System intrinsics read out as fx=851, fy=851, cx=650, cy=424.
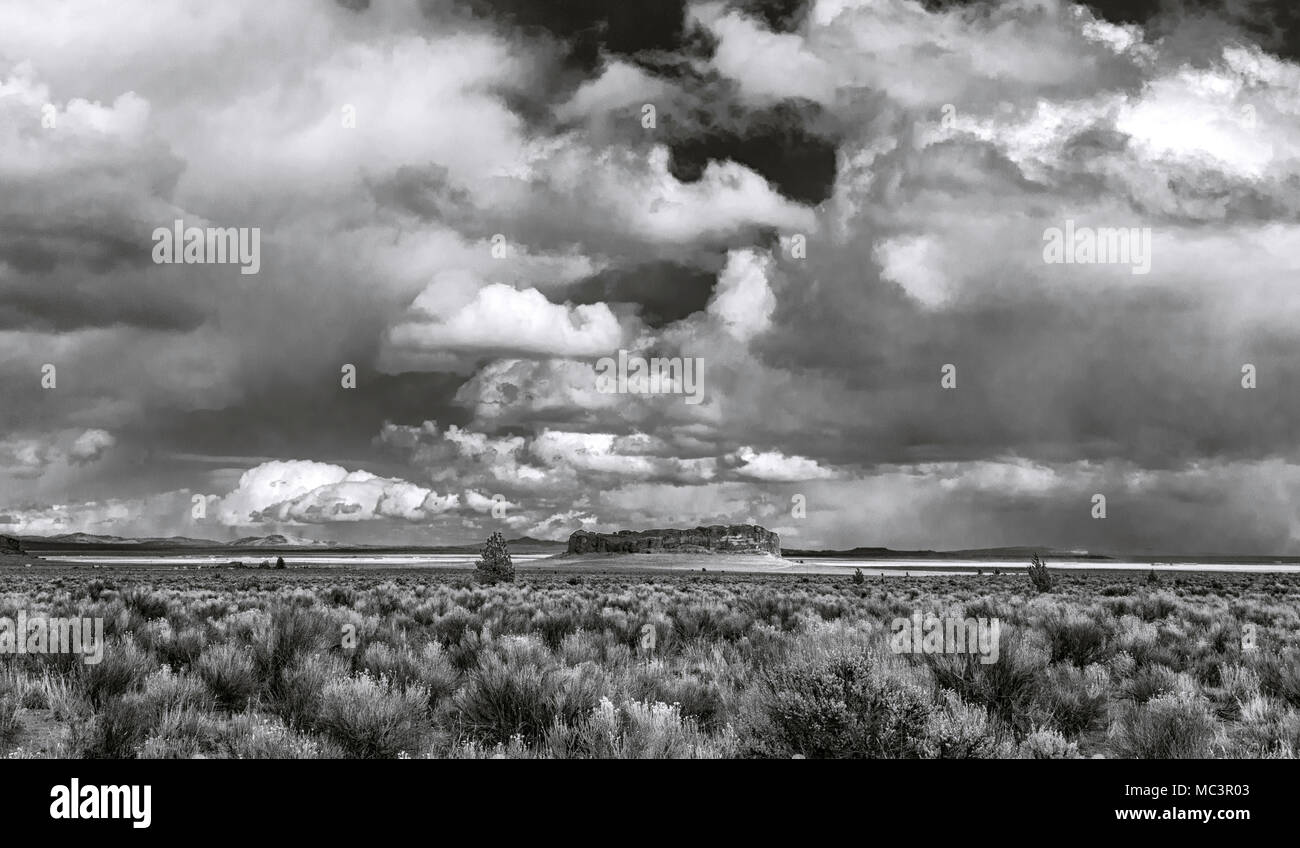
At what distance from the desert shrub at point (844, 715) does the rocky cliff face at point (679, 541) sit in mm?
165139

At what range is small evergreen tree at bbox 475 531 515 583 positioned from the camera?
139ft

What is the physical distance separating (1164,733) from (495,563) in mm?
37179

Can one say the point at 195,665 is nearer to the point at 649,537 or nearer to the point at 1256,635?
the point at 1256,635

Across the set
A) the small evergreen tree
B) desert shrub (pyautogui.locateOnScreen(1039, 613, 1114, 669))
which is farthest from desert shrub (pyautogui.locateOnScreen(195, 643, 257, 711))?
the small evergreen tree

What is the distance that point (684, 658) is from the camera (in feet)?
43.6

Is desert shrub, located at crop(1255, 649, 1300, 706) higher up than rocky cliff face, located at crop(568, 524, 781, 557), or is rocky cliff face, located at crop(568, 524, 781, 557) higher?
desert shrub, located at crop(1255, 649, 1300, 706)

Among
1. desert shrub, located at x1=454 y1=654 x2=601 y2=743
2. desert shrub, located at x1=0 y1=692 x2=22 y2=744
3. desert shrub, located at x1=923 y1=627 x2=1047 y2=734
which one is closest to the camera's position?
desert shrub, located at x1=454 y1=654 x2=601 y2=743

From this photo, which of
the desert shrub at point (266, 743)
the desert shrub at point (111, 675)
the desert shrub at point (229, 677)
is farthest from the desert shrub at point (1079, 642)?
the desert shrub at point (111, 675)

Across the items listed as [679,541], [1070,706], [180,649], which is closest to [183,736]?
[180,649]

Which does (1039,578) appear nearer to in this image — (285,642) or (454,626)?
(454,626)

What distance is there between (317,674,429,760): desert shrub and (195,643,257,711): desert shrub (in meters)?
2.18

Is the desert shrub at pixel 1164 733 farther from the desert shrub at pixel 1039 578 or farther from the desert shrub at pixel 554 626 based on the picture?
the desert shrub at pixel 1039 578

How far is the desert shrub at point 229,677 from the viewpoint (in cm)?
984

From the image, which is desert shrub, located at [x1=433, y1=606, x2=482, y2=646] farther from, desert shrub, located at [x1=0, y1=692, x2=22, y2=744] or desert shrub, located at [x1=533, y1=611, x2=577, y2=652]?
desert shrub, located at [x1=0, y1=692, x2=22, y2=744]
